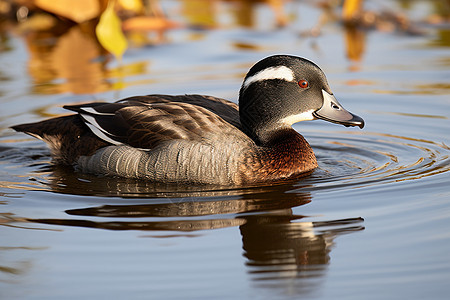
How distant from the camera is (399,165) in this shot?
26.4 ft

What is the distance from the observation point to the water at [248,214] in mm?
5223

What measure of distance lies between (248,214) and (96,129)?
2.43m

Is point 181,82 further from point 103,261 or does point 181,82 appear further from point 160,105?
point 103,261

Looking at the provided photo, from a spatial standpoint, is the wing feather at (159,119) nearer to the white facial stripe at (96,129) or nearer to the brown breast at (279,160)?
the white facial stripe at (96,129)

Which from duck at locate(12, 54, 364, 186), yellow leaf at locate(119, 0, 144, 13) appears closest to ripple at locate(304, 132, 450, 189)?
duck at locate(12, 54, 364, 186)

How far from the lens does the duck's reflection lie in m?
5.42

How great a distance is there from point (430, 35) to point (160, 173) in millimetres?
8036

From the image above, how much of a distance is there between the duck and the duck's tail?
7 cm

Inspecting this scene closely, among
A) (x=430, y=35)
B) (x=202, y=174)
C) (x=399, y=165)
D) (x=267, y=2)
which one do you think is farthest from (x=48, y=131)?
(x=267, y=2)

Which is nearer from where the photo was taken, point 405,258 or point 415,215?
point 405,258

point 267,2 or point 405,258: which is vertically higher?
point 267,2

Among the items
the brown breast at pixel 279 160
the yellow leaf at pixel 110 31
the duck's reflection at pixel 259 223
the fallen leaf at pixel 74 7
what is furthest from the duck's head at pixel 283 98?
the fallen leaf at pixel 74 7

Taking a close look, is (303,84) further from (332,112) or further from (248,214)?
(248,214)

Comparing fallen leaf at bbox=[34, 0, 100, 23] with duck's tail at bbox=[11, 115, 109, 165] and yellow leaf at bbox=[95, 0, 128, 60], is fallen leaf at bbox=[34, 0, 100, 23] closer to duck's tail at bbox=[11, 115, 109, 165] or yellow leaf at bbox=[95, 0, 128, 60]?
yellow leaf at bbox=[95, 0, 128, 60]
